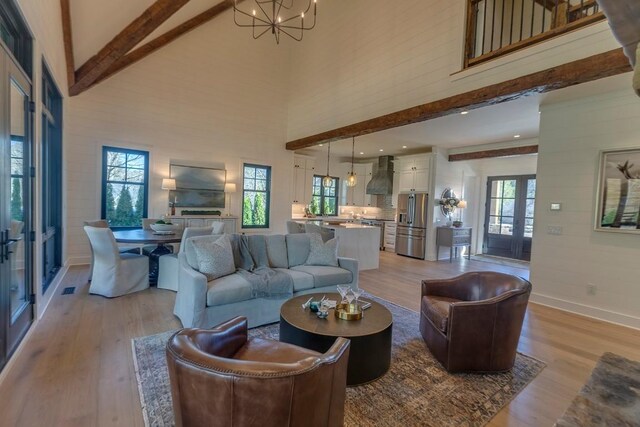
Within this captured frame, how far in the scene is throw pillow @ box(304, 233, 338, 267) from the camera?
4.21 metres

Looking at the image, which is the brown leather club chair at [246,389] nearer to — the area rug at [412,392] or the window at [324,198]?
the area rug at [412,392]

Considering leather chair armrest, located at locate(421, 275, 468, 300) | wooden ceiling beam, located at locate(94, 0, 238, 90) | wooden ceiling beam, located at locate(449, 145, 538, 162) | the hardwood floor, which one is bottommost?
the hardwood floor

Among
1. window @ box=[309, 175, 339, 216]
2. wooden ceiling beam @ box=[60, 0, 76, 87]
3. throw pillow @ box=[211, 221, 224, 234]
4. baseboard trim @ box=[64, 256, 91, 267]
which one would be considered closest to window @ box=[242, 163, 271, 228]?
window @ box=[309, 175, 339, 216]

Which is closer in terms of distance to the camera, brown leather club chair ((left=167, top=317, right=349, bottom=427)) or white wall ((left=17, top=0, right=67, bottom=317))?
brown leather club chair ((left=167, top=317, right=349, bottom=427))

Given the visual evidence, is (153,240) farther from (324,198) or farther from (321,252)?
(324,198)

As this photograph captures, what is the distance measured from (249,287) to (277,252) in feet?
2.99

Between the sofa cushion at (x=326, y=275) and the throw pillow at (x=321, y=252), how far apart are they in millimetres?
109

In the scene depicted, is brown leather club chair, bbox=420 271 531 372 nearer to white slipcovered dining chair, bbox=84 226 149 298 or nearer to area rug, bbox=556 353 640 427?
area rug, bbox=556 353 640 427

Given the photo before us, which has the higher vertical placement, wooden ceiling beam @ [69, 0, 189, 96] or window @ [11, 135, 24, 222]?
wooden ceiling beam @ [69, 0, 189, 96]

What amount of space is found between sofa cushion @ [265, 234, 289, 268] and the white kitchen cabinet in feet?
17.0

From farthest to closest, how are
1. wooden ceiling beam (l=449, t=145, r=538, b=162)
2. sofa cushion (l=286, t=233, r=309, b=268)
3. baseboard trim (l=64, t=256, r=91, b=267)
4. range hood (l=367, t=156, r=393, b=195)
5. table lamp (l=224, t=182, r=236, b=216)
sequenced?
1. range hood (l=367, t=156, r=393, b=195)
2. table lamp (l=224, t=182, r=236, b=216)
3. wooden ceiling beam (l=449, t=145, r=538, b=162)
4. baseboard trim (l=64, t=256, r=91, b=267)
5. sofa cushion (l=286, t=233, r=309, b=268)

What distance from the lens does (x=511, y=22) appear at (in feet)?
13.1

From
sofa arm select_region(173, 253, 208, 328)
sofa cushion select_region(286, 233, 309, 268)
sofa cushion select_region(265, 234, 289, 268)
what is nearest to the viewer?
sofa arm select_region(173, 253, 208, 328)

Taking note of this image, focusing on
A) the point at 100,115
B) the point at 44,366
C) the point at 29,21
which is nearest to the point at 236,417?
the point at 44,366
